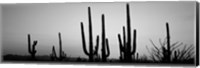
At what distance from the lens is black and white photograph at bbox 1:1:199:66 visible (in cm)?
261

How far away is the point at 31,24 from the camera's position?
9.21 feet

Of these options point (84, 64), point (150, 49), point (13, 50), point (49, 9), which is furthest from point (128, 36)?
point (13, 50)

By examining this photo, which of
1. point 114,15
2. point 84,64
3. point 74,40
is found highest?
point 114,15

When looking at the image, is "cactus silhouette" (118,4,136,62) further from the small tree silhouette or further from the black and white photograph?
the small tree silhouette

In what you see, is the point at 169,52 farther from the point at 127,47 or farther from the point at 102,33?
the point at 102,33

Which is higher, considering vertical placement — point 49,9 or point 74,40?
point 49,9

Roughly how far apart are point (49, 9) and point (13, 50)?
42cm

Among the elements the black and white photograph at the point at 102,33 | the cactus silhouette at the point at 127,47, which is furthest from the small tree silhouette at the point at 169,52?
the cactus silhouette at the point at 127,47

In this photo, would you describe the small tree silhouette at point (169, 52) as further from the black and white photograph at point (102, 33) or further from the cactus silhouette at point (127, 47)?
the cactus silhouette at point (127, 47)

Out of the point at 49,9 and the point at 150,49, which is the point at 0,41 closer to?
the point at 49,9

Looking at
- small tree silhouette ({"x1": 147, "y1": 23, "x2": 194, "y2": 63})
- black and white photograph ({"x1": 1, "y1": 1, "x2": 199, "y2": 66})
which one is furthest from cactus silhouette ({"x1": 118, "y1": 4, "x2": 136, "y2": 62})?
small tree silhouette ({"x1": 147, "y1": 23, "x2": 194, "y2": 63})

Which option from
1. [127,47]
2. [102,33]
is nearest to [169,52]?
[127,47]

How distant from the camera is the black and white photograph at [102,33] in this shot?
261 cm

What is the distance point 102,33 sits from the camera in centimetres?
272
